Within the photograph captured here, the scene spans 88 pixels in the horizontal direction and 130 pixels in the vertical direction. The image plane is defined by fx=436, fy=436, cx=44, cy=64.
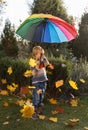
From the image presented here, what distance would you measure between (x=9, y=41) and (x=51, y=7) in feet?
7.61

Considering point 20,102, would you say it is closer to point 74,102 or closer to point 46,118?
point 46,118

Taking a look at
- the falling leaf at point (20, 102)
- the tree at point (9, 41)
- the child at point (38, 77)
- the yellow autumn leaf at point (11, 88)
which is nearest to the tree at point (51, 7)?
the tree at point (9, 41)

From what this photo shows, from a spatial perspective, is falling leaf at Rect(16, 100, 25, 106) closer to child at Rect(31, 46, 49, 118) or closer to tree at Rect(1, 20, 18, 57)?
child at Rect(31, 46, 49, 118)

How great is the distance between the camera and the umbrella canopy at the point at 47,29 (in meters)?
9.25

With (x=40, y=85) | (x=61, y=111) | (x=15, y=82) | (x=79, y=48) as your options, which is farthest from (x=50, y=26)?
(x=79, y=48)

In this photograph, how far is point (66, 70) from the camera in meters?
11.0

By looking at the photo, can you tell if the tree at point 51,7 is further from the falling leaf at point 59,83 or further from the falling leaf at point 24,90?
the falling leaf at point 59,83

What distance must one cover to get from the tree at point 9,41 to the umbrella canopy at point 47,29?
7424 millimetres

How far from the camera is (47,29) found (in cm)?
943

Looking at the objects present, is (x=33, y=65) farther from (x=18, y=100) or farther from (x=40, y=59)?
(x=18, y=100)

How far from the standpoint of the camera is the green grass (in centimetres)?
848

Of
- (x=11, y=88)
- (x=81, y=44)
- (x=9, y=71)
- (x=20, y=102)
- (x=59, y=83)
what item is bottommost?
(x=20, y=102)

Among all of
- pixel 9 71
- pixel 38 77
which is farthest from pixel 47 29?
pixel 9 71

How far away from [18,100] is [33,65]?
1916mm
